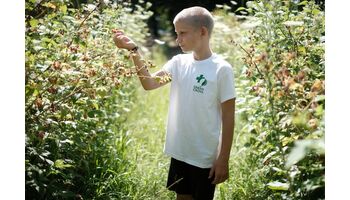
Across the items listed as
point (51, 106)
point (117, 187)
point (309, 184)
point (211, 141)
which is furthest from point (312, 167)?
point (117, 187)

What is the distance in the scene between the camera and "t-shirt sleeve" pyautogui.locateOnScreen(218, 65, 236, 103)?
8.00 ft

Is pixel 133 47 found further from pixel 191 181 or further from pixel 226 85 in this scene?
pixel 191 181

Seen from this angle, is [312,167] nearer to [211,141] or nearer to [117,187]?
[211,141]

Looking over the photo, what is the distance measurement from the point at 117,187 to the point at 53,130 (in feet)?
2.62

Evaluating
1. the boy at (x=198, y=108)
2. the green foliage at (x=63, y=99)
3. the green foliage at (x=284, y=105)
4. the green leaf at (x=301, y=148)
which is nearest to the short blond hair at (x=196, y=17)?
the boy at (x=198, y=108)

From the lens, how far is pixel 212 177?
2561 millimetres

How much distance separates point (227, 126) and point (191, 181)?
14.5 inches

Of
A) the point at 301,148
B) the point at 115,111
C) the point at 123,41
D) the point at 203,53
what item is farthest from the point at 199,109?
the point at 115,111

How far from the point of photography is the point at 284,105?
2.19 m

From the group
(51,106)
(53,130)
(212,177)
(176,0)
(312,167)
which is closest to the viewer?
(312,167)

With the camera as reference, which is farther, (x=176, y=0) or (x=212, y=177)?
(x=176, y=0)

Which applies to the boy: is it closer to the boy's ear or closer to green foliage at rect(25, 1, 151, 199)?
the boy's ear

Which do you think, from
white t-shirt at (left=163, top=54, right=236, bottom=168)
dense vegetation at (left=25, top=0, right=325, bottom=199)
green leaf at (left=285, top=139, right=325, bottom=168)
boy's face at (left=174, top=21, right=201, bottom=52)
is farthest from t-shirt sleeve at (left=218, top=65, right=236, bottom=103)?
green leaf at (left=285, top=139, right=325, bottom=168)
